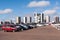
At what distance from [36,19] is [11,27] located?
10305 cm

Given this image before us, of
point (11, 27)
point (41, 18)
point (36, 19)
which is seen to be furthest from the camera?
point (41, 18)

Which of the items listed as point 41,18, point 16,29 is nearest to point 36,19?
point 41,18

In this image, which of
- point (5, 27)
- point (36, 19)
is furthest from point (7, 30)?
point (36, 19)

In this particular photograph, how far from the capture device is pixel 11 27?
127ft

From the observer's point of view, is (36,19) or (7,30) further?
(36,19)

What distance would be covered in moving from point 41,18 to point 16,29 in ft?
370

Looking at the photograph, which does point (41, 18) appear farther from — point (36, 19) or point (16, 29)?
point (16, 29)

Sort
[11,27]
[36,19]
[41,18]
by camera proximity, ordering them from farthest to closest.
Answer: [41,18] < [36,19] < [11,27]

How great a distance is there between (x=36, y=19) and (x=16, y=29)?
336 feet

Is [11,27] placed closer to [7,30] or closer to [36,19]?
[7,30]

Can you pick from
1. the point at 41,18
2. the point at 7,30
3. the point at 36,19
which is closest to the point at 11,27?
the point at 7,30

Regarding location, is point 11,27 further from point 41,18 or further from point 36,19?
point 41,18

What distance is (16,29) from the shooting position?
39.2 meters

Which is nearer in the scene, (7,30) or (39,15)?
(7,30)
